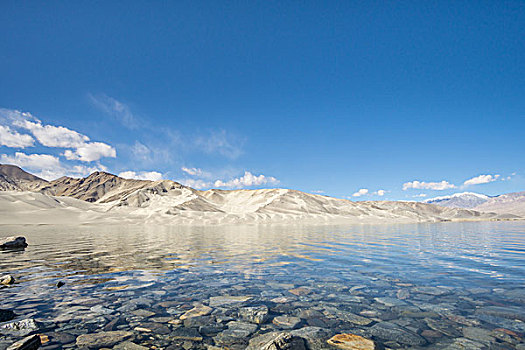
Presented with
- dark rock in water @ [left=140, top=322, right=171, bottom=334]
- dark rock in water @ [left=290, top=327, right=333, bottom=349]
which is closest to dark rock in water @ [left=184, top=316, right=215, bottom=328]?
dark rock in water @ [left=140, top=322, right=171, bottom=334]

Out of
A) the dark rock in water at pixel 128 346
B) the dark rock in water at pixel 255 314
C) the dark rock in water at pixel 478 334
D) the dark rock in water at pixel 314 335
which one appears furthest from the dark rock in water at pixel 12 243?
the dark rock in water at pixel 478 334

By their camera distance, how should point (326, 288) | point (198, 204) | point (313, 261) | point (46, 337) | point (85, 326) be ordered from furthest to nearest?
point (198, 204) → point (313, 261) → point (326, 288) → point (85, 326) → point (46, 337)

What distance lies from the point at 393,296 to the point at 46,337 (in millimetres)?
7402

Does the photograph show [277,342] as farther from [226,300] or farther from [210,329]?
[226,300]

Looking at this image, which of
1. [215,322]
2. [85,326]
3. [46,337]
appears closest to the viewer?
[46,337]

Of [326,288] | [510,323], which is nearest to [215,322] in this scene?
[326,288]

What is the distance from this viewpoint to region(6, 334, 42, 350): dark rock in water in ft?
12.5

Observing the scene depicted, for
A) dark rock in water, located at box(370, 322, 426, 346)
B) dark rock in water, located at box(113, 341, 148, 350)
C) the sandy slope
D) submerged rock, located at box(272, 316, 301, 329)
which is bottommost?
dark rock in water, located at box(113, 341, 148, 350)

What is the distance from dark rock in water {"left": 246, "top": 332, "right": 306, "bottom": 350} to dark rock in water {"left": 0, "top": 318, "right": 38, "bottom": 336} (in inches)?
154

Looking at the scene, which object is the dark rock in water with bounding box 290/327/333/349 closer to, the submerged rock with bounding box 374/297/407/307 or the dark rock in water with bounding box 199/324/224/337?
the dark rock in water with bounding box 199/324/224/337

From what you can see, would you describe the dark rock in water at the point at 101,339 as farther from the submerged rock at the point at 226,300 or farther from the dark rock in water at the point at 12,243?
the dark rock in water at the point at 12,243

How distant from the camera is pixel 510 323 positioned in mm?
5012

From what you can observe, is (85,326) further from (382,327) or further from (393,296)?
(393,296)

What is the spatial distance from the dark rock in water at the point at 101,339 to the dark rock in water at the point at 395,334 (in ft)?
14.3
